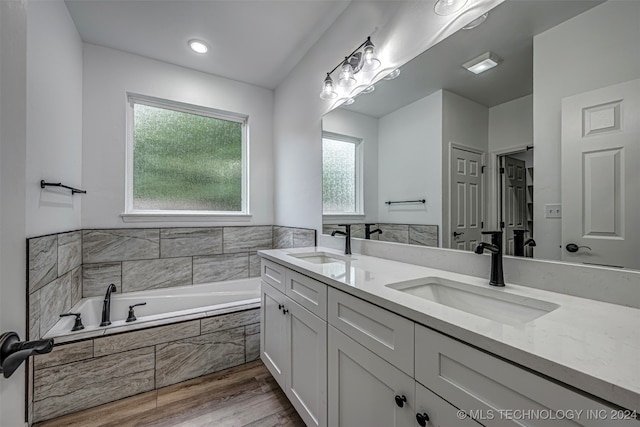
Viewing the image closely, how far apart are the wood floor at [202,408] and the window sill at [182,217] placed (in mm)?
1459

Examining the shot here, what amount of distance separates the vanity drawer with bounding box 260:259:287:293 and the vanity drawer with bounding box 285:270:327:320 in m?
0.08

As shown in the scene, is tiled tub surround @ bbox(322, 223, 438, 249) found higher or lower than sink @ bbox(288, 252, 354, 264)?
higher

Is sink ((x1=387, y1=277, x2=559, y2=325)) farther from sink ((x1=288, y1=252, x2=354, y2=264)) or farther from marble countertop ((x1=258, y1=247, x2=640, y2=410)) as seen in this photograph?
sink ((x1=288, y1=252, x2=354, y2=264))

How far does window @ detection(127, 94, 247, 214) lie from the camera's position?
101 inches

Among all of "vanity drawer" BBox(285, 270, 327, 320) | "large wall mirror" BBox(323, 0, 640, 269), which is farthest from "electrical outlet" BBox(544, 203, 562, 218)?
"vanity drawer" BBox(285, 270, 327, 320)

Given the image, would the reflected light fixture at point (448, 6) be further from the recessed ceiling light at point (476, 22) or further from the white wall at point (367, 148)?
the white wall at point (367, 148)

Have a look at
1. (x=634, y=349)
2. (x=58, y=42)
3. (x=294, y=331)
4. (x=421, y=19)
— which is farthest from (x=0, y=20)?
(x=58, y=42)

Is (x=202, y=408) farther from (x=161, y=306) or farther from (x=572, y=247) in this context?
(x=572, y=247)

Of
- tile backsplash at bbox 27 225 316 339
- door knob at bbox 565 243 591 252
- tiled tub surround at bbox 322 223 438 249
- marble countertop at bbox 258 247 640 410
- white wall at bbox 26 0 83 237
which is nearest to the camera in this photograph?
marble countertop at bbox 258 247 640 410

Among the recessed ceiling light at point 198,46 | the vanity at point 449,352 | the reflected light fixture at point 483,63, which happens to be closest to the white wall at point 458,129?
the reflected light fixture at point 483,63

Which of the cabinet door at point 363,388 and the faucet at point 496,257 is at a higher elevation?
the faucet at point 496,257

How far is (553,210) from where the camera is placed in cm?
95

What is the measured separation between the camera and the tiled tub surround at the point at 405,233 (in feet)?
4.54

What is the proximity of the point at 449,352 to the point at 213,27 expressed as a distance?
8.60 ft
